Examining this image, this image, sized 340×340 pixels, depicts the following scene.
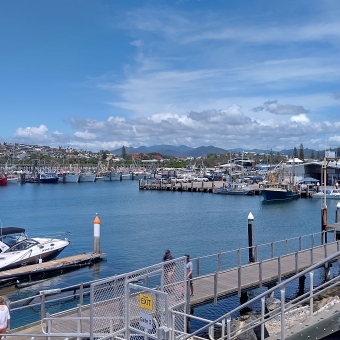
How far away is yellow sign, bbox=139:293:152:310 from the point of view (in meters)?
10.0

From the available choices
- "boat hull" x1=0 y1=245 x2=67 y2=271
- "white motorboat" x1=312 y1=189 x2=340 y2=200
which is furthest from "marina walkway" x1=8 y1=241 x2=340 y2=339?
"white motorboat" x1=312 y1=189 x2=340 y2=200

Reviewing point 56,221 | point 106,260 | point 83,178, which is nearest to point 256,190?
point 56,221

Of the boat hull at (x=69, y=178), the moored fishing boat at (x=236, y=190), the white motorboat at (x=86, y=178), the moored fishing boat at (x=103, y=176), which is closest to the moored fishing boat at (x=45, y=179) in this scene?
the boat hull at (x=69, y=178)

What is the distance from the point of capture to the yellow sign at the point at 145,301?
10023 mm

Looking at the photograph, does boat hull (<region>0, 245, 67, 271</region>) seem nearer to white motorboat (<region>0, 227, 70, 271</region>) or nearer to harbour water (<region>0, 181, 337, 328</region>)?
white motorboat (<region>0, 227, 70, 271</region>)

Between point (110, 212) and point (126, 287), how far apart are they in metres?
63.8

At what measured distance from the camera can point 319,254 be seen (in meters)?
25.6

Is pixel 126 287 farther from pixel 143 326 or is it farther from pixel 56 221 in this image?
pixel 56 221

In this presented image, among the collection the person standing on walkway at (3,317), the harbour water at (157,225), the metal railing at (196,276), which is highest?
the person standing on walkway at (3,317)

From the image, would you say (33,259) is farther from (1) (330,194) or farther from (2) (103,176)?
(2) (103,176)

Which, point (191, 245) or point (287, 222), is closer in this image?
point (191, 245)

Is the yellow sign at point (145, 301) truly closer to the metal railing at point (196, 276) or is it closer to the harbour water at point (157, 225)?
the metal railing at point (196, 276)

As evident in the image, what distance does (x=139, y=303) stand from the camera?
10367mm

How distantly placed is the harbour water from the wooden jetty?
529 mm
